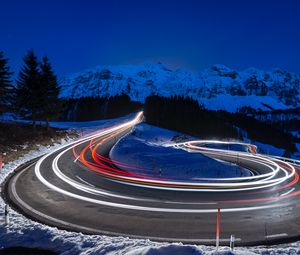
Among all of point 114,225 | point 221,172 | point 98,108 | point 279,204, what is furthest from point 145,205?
point 98,108

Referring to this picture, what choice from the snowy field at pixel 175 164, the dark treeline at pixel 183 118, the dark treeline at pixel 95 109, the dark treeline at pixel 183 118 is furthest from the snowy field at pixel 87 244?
the dark treeline at pixel 95 109

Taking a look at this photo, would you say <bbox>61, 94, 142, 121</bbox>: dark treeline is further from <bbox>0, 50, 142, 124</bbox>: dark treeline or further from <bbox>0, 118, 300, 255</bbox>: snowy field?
<bbox>0, 118, 300, 255</bbox>: snowy field

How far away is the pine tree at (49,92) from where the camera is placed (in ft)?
144

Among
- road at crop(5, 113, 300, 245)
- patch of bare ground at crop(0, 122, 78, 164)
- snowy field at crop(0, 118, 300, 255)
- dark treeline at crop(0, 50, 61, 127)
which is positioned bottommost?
road at crop(5, 113, 300, 245)

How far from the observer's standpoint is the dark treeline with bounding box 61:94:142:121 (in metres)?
147

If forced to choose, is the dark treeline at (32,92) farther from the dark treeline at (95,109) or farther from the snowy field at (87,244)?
the dark treeline at (95,109)

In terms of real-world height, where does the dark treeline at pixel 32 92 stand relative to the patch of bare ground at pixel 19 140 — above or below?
above

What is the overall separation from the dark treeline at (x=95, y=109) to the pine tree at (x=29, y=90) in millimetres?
100798

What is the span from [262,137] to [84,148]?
150 m

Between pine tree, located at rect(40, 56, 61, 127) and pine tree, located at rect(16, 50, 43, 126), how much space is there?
91 centimetres

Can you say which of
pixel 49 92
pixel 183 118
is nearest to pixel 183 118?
pixel 183 118

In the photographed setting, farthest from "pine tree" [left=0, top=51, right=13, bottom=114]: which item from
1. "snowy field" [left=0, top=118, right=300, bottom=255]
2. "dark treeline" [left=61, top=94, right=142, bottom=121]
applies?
"dark treeline" [left=61, top=94, right=142, bottom=121]

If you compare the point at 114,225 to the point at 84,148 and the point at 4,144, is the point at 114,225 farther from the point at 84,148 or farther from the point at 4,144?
the point at 84,148

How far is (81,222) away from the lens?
12.3m
